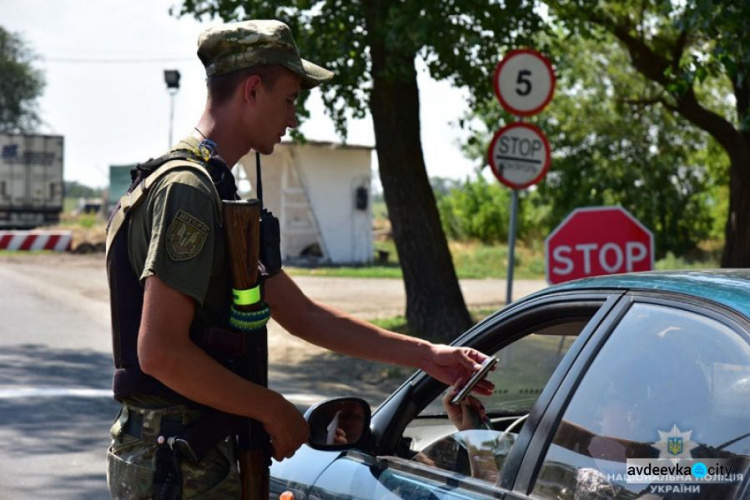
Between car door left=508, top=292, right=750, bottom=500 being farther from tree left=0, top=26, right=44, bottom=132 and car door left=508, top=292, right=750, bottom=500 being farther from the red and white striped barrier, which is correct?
tree left=0, top=26, right=44, bottom=132

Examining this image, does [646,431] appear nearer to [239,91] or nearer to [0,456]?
[239,91]

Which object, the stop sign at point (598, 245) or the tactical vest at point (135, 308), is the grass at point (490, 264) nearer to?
the stop sign at point (598, 245)

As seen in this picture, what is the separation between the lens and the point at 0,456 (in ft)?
25.3

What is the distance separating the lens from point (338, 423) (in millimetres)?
3359

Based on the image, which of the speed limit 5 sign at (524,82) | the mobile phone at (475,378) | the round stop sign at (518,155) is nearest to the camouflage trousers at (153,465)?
the mobile phone at (475,378)

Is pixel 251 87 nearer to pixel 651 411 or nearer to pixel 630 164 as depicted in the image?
pixel 651 411

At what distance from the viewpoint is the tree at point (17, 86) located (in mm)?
72562

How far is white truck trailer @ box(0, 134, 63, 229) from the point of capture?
125 ft

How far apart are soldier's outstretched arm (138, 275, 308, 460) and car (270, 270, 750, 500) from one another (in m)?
0.43

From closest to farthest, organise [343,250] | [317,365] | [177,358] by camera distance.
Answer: [177,358], [317,365], [343,250]

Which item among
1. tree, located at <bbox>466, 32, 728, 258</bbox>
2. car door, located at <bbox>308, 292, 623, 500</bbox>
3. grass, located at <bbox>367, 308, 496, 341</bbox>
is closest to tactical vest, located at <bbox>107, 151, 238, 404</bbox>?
car door, located at <bbox>308, 292, 623, 500</bbox>

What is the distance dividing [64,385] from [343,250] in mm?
19846

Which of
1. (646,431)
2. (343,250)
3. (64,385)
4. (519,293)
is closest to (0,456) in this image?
(64,385)

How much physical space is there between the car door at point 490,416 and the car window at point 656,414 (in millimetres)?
105
